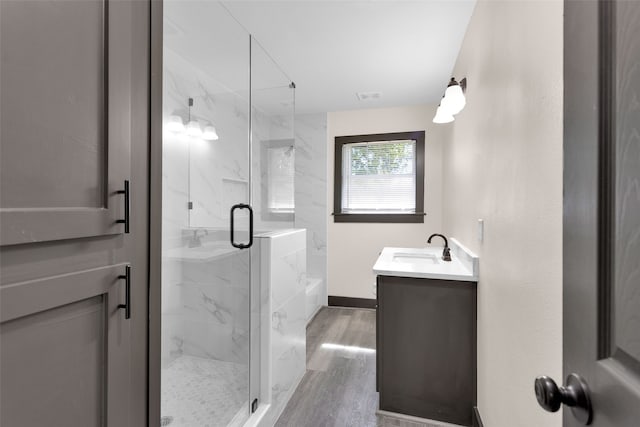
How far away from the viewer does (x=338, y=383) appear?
2275 mm

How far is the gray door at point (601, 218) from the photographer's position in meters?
0.41

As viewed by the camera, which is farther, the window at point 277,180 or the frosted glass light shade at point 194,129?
the window at point 277,180

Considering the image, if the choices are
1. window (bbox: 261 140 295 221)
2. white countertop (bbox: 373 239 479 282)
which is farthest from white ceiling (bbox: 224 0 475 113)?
white countertop (bbox: 373 239 479 282)

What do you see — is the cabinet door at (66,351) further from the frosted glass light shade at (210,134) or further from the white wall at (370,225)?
the white wall at (370,225)

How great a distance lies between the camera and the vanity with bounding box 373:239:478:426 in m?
1.84

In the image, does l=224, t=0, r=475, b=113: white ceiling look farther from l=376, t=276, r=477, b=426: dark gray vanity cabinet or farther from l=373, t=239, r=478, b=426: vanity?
l=376, t=276, r=477, b=426: dark gray vanity cabinet

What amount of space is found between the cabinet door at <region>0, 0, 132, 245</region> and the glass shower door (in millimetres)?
823

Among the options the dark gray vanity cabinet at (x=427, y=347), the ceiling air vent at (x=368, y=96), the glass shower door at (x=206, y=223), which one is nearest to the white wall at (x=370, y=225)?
the ceiling air vent at (x=368, y=96)

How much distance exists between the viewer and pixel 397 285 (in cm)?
192

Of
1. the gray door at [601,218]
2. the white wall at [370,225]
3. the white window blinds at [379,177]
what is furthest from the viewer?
the white window blinds at [379,177]

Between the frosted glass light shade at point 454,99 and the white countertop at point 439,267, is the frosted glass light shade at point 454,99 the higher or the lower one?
the higher one

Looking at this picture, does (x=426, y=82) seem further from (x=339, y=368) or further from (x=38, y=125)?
(x=38, y=125)

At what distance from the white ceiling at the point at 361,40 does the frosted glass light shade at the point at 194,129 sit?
73 centimetres

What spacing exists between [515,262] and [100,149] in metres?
1.38
